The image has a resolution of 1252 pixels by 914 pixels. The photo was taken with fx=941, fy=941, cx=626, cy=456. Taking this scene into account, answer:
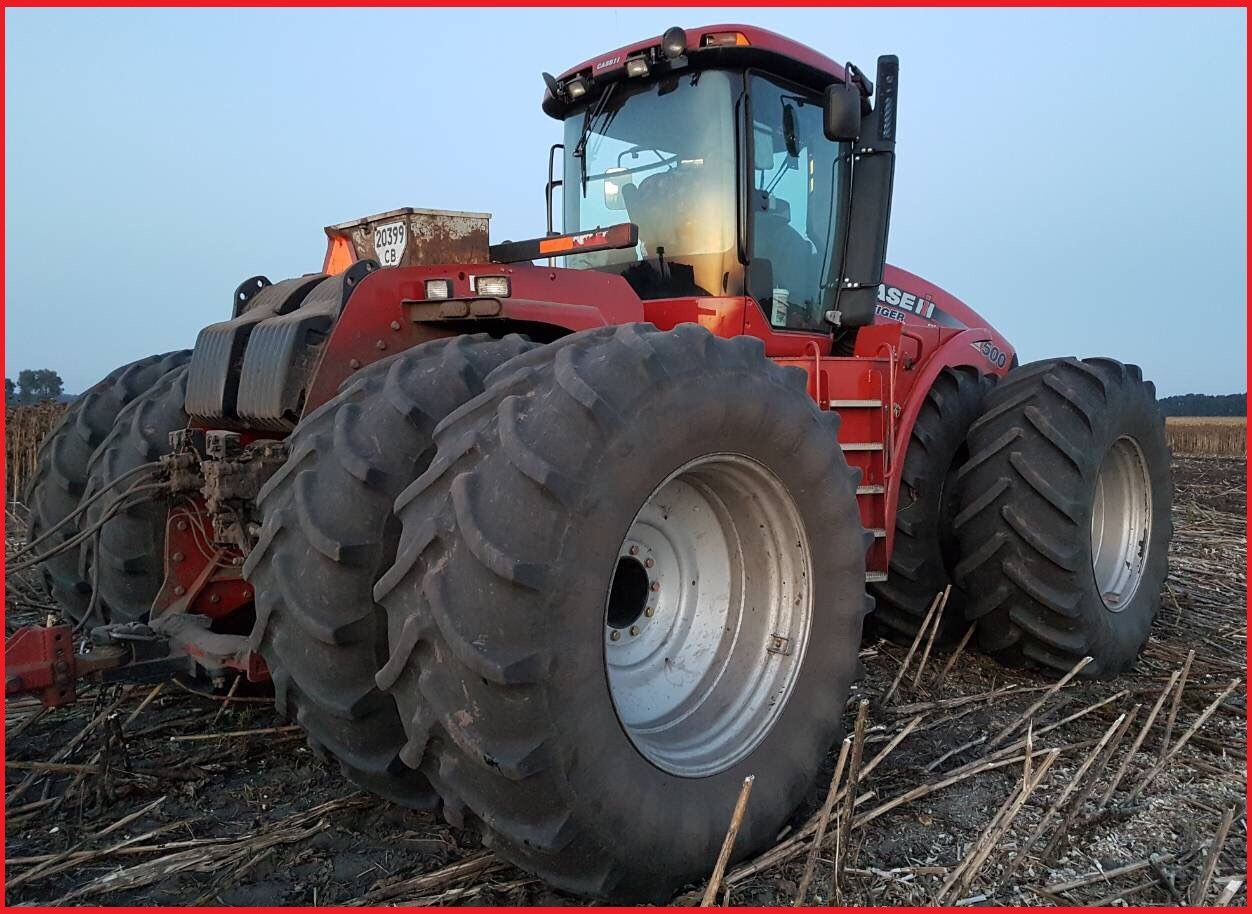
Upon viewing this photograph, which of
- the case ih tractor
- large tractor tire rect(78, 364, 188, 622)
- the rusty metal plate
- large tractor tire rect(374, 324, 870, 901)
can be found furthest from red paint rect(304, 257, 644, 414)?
large tractor tire rect(78, 364, 188, 622)

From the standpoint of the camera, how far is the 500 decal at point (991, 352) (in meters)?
5.51

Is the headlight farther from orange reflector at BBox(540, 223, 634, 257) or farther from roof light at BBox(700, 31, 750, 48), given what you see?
roof light at BBox(700, 31, 750, 48)

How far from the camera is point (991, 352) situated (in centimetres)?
570

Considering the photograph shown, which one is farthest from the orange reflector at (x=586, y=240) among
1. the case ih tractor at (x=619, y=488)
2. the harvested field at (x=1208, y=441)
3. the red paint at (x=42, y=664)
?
the harvested field at (x=1208, y=441)

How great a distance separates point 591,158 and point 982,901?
3.66 meters

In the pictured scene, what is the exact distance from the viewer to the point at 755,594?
3.13m

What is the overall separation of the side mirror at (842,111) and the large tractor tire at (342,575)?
2.36m

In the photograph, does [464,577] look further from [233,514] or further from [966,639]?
[966,639]

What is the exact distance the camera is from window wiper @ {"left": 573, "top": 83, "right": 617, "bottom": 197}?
14.9ft

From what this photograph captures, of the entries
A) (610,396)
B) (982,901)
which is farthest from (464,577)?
(982,901)

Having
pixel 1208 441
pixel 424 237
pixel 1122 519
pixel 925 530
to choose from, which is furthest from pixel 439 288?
pixel 1208 441

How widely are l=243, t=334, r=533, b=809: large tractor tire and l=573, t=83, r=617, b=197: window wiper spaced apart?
7.99ft

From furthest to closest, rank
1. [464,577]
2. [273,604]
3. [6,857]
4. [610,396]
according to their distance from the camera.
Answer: [6,857] → [273,604] → [610,396] → [464,577]

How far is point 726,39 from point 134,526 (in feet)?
10.8
